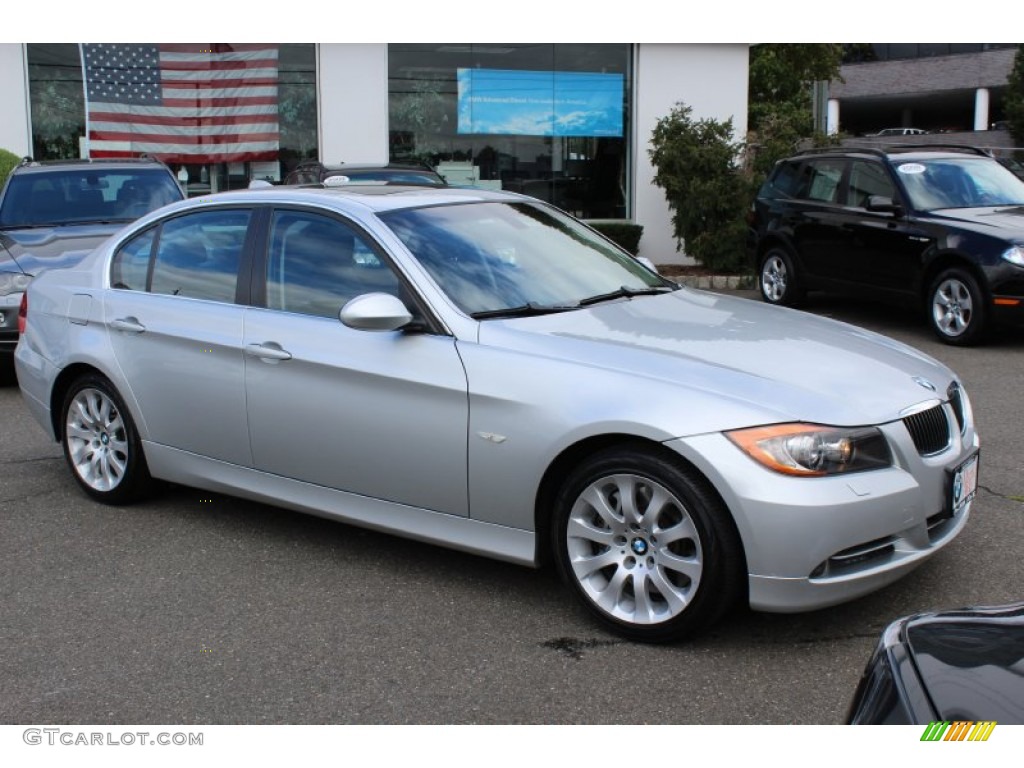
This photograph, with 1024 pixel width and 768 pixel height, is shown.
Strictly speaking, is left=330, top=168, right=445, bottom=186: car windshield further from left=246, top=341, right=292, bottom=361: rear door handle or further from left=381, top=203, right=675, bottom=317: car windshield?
left=246, top=341, right=292, bottom=361: rear door handle

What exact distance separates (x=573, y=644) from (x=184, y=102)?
45.2ft

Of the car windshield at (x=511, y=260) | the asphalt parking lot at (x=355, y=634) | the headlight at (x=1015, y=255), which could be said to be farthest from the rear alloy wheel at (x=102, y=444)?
the headlight at (x=1015, y=255)

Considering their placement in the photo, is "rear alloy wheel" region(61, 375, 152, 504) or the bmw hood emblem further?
"rear alloy wheel" region(61, 375, 152, 504)

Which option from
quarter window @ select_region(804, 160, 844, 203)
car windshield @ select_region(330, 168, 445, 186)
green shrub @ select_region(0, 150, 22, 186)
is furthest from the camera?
green shrub @ select_region(0, 150, 22, 186)

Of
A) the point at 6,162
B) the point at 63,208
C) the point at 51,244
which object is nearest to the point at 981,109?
the point at 6,162

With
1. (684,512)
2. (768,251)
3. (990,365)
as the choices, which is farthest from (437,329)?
(768,251)

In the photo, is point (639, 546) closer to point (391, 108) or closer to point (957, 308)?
point (957, 308)

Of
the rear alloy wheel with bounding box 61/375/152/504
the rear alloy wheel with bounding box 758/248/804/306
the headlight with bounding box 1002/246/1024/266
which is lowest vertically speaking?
the rear alloy wheel with bounding box 61/375/152/504

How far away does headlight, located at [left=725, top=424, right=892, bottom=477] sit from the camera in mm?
3727

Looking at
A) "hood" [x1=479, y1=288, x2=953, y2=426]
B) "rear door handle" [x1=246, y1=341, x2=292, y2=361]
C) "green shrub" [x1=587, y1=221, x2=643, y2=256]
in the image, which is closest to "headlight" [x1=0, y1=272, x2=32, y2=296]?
"rear door handle" [x1=246, y1=341, x2=292, y2=361]

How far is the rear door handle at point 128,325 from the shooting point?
5.41 meters

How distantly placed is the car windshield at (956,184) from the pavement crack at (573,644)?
24.9 ft

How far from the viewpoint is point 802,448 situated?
3.75m

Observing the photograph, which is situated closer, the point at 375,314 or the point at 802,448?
the point at 802,448
